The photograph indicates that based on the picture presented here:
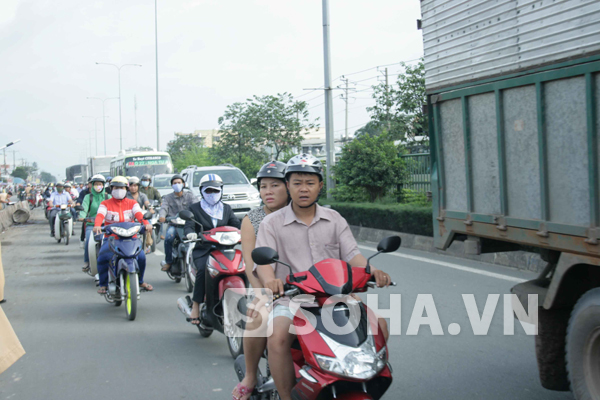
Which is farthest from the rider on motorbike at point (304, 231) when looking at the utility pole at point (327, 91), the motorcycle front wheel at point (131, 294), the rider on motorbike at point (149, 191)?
the utility pole at point (327, 91)

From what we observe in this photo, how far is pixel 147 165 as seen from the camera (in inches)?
1090

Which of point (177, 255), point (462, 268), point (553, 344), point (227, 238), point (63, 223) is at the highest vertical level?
point (227, 238)

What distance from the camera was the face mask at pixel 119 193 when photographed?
7797mm

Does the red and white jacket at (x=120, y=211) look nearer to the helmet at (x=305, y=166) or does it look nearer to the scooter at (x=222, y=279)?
the scooter at (x=222, y=279)

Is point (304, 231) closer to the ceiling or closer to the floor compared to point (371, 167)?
closer to the floor

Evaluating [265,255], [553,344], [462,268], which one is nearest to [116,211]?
[462,268]

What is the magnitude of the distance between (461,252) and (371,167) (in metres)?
6.09

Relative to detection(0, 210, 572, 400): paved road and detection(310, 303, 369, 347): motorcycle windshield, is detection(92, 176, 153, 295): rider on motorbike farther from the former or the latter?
Result: detection(310, 303, 369, 347): motorcycle windshield

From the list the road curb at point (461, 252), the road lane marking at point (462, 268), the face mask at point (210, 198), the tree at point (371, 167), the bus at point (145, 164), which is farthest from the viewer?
the bus at point (145, 164)

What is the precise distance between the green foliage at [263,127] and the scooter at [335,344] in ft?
84.8

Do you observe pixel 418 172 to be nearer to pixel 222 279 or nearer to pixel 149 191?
pixel 149 191

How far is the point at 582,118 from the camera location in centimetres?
342

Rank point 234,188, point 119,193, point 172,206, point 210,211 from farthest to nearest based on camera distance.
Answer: point 234,188 < point 172,206 < point 119,193 < point 210,211

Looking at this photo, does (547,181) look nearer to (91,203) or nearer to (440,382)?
(440,382)
